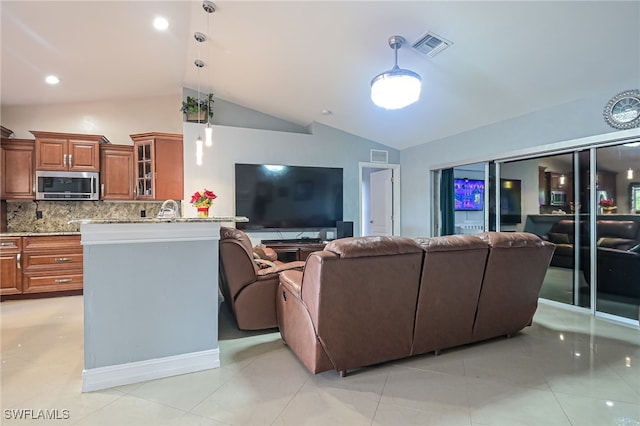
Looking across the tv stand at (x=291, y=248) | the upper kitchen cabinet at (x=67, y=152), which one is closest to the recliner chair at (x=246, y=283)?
the tv stand at (x=291, y=248)

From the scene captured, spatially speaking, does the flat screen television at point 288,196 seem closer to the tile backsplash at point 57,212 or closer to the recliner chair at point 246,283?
the tile backsplash at point 57,212

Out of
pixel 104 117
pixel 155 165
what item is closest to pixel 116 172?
pixel 155 165

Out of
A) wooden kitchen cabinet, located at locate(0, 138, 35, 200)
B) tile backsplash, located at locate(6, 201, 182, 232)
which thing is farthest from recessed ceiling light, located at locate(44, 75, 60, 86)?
tile backsplash, located at locate(6, 201, 182, 232)

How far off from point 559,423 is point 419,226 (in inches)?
158

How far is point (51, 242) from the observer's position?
4.15 metres

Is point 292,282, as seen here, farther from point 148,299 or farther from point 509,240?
point 509,240

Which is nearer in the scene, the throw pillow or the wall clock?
the wall clock

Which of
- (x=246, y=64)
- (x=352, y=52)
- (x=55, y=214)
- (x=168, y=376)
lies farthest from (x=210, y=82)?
(x=168, y=376)

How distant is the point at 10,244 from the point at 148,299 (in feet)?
11.3

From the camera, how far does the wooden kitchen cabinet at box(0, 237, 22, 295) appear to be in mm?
3980

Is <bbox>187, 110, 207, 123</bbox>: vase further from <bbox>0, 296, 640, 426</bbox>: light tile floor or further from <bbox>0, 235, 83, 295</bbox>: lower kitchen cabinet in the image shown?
<bbox>0, 296, 640, 426</bbox>: light tile floor

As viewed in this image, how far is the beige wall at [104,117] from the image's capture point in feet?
14.9

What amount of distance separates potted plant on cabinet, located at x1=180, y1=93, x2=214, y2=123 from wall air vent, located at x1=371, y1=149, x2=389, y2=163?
2.94 meters

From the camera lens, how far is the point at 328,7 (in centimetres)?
275
